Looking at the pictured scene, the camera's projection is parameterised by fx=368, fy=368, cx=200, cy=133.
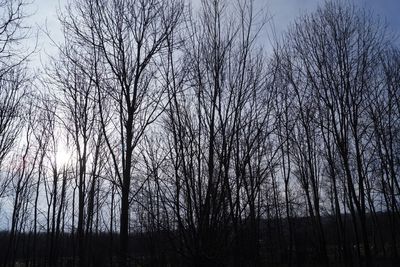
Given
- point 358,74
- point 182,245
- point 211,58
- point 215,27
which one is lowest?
point 182,245

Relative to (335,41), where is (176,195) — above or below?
below

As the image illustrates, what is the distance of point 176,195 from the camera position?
435 cm

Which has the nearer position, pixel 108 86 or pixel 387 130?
pixel 108 86

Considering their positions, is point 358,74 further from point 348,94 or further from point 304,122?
point 304,122

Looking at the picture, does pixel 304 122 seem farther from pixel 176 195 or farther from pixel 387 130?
pixel 176 195

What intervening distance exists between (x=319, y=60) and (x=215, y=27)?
618 cm

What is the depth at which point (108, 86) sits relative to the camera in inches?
224

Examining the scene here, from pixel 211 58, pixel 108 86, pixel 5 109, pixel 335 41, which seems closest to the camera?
pixel 211 58

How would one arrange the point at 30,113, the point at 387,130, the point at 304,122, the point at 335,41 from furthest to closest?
the point at 387,130 < the point at 30,113 < the point at 304,122 < the point at 335,41

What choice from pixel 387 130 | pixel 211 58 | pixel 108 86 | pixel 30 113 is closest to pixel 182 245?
pixel 211 58

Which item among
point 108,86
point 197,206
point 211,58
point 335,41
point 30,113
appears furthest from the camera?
point 30,113

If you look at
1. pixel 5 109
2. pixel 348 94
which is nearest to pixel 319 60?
pixel 348 94

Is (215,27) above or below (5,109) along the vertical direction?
below

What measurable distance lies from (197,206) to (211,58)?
6.56 ft
